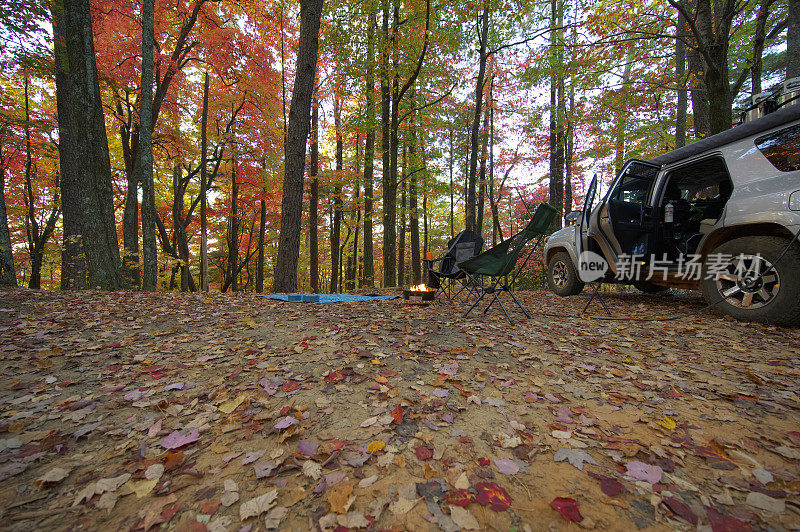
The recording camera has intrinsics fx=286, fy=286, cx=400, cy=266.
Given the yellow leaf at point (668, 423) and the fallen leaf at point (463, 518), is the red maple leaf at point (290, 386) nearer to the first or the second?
the fallen leaf at point (463, 518)

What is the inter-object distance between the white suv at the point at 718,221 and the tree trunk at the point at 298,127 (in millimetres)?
4949

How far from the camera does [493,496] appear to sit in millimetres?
1058

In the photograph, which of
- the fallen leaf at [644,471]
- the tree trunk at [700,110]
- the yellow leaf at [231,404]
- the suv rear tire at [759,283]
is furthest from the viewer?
the tree trunk at [700,110]

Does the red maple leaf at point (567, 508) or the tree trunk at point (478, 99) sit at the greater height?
the tree trunk at point (478, 99)

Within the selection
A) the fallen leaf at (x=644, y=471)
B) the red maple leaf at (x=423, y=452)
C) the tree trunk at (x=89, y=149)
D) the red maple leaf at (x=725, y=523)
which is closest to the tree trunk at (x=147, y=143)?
the tree trunk at (x=89, y=149)

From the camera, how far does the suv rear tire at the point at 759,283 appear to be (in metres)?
2.82

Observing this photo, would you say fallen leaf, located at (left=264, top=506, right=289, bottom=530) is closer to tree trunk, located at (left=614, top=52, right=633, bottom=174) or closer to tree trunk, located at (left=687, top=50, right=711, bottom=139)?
tree trunk, located at (left=687, top=50, right=711, bottom=139)

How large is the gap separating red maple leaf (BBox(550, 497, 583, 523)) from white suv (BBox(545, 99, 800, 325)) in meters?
3.68

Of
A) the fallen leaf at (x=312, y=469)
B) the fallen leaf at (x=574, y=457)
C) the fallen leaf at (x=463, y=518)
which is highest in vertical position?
the fallen leaf at (x=312, y=469)

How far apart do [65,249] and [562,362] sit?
9.76 metres

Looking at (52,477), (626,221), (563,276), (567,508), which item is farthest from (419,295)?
(52,477)

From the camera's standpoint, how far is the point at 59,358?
221cm

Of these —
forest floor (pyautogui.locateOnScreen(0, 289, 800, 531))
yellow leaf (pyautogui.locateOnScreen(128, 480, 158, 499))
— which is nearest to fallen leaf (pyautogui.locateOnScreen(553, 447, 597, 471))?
forest floor (pyautogui.locateOnScreen(0, 289, 800, 531))

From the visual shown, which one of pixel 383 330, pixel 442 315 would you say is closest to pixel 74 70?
pixel 383 330
